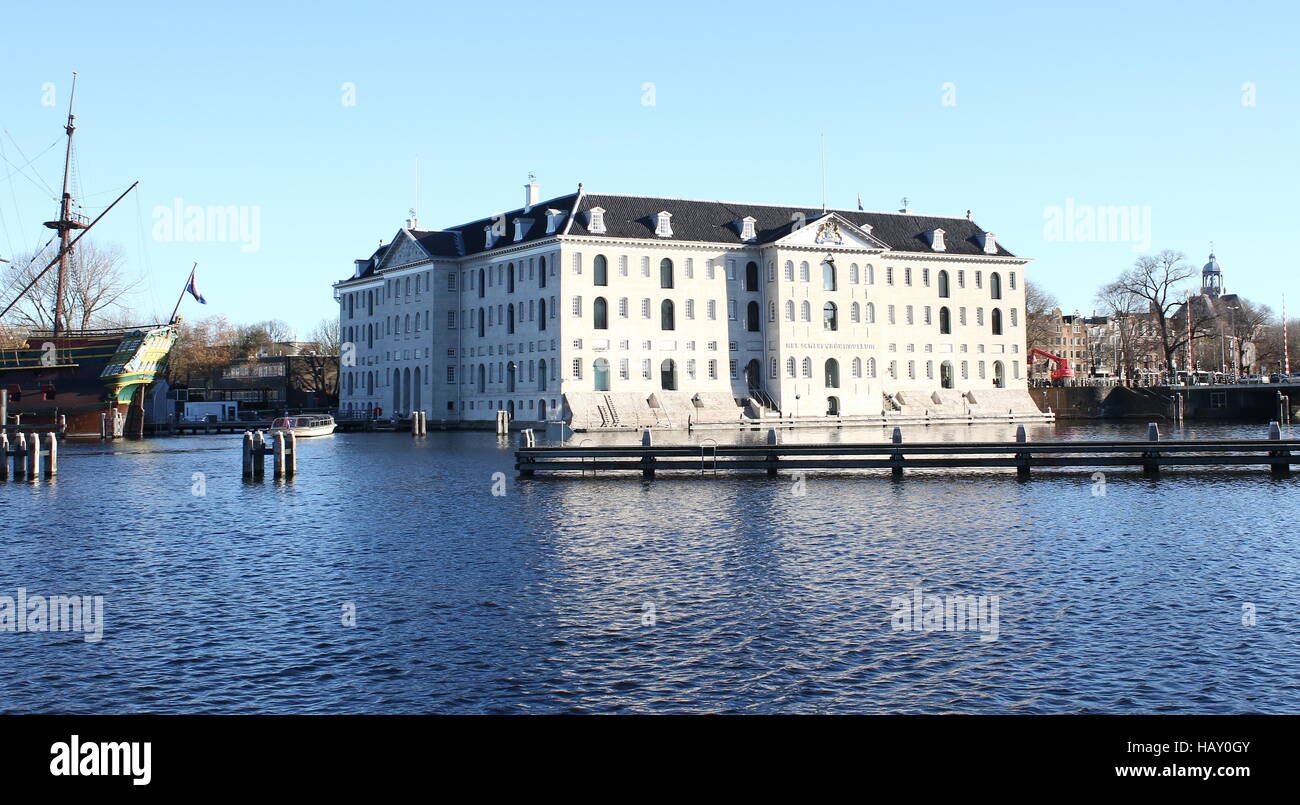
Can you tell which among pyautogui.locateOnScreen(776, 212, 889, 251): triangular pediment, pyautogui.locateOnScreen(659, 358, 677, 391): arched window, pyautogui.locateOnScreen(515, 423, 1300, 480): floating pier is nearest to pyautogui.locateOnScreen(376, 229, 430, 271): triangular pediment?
pyautogui.locateOnScreen(659, 358, 677, 391): arched window

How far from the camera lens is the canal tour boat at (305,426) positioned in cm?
8262

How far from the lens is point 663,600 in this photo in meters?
17.0

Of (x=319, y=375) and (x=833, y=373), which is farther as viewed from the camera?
(x=319, y=375)

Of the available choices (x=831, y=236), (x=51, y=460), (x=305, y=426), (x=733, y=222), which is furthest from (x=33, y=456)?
(x=831, y=236)

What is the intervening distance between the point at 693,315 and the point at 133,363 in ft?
139

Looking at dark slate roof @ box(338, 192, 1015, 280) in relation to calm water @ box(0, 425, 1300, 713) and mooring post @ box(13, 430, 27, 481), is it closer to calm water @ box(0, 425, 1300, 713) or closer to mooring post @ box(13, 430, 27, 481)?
mooring post @ box(13, 430, 27, 481)

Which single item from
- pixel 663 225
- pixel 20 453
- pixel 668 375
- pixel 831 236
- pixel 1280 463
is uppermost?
pixel 663 225

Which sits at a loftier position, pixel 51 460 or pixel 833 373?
pixel 833 373

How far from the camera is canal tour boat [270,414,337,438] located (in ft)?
271

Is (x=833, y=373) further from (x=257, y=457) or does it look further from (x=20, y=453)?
(x=20, y=453)

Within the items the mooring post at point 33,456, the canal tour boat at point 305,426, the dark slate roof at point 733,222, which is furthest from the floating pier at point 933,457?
the dark slate roof at point 733,222

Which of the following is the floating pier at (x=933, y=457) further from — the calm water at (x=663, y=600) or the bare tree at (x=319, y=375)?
the bare tree at (x=319, y=375)
